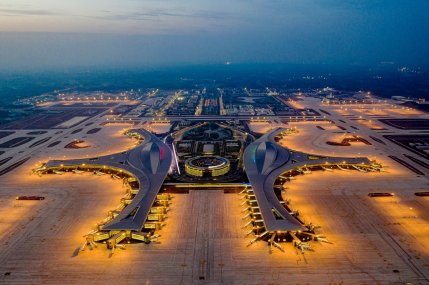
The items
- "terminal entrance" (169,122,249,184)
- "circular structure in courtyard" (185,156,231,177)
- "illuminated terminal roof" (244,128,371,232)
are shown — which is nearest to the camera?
"illuminated terminal roof" (244,128,371,232)

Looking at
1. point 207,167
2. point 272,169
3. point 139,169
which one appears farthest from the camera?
point 207,167

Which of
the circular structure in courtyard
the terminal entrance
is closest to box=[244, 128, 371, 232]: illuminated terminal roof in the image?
the terminal entrance

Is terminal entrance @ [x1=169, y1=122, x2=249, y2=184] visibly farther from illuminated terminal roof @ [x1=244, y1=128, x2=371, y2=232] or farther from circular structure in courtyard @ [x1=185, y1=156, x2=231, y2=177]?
illuminated terminal roof @ [x1=244, y1=128, x2=371, y2=232]

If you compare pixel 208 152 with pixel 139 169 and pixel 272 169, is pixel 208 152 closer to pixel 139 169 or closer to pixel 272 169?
pixel 139 169

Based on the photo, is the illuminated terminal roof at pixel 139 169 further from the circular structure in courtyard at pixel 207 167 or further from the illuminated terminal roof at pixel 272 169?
the illuminated terminal roof at pixel 272 169

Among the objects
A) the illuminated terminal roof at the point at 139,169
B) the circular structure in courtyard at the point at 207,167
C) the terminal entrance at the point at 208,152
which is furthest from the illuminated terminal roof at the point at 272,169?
the illuminated terminal roof at the point at 139,169

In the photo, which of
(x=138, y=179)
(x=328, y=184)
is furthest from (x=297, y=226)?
(x=138, y=179)

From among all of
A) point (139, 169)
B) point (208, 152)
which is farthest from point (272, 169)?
point (139, 169)

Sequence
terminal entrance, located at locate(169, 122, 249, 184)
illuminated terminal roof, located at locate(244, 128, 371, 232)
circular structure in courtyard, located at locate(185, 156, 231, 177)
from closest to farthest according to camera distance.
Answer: illuminated terminal roof, located at locate(244, 128, 371, 232)
terminal entrance, located at locate(169, 122, 249, 184)
circular structure in courtyard, located at locate(185, 156, 231, 177)
